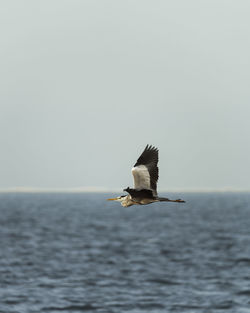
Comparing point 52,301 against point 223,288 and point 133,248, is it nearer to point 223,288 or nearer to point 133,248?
point 223,288

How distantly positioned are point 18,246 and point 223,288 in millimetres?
91139

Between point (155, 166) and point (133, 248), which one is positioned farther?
point (133, 248)

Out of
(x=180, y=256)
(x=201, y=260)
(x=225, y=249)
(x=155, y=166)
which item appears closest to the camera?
(x=155, y=166)

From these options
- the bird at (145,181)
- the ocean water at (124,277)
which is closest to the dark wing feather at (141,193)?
the bird at (145,181)

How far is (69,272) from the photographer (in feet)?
435

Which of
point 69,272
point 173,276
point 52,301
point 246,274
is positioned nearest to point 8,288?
point 52,301

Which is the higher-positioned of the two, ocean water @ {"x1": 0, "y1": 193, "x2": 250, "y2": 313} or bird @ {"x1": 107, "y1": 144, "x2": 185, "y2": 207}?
bird @ {"x1": 107, "y1": 144, "x2": 185, "y2": 207}

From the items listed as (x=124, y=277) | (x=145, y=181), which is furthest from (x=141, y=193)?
(x=124, y=277)

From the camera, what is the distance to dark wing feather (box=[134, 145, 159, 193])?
20.1 meters

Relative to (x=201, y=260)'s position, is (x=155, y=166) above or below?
above

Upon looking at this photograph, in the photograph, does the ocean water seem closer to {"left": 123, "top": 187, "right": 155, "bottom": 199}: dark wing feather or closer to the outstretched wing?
the outstretched wing

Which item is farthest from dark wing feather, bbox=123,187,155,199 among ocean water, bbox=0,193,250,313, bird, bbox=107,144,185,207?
ocean water, bbox=0,193,250,313

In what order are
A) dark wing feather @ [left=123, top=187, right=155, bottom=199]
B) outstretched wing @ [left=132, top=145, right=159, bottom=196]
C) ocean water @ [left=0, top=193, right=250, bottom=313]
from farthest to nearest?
ocean water @ [left=0, top=193, right=250, bottom=313] < outstretched wing @ [left=132, top=145, right=159, bottom=196] < dark wing feather @ [left=123, top=187, right=155, bottom=199]

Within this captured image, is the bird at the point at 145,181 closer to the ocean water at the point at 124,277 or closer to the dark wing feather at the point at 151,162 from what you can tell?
the dark wing feather at the point at 151,162
